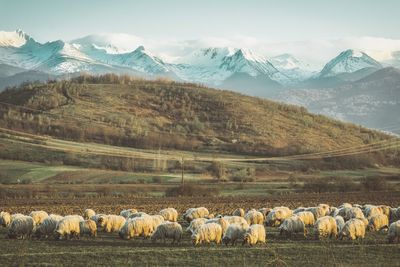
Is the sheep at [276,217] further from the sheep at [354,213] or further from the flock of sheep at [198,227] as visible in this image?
the sheep at [354,213]

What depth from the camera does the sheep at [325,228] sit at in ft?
101

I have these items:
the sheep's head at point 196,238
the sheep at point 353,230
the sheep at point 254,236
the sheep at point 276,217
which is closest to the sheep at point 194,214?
the sheep at point 276,217

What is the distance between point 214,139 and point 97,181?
49.3m

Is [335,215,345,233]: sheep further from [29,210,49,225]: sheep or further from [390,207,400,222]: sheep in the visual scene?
[29,210,49,225]: sheep

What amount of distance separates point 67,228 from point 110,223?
12.1 ft

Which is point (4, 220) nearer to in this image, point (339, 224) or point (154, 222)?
point (154, 222)

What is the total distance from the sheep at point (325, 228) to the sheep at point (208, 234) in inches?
206

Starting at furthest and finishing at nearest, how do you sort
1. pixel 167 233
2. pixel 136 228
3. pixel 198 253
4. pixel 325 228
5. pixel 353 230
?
pixel 136 228 → pixel 325 228 → pixel 167 233 → pixel 353 230 → pixel 198 253

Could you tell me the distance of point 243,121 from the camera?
146 m

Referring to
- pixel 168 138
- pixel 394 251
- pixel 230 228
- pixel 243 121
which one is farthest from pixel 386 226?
pixel 243 121

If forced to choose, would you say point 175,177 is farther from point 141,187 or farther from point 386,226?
point 386,226

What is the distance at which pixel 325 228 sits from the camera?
30.8 m

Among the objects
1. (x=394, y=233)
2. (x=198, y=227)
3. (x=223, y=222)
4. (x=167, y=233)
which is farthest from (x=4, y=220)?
(x=394, y=233)

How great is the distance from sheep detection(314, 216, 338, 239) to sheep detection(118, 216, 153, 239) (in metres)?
8.97
